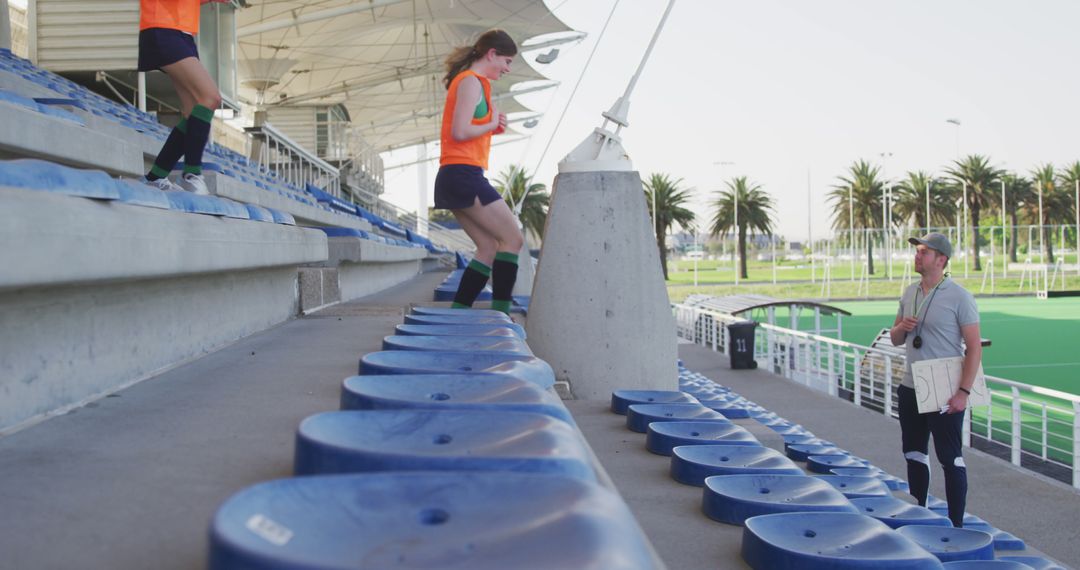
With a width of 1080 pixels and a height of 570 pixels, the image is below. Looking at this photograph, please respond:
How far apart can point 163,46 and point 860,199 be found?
7916 centimetres

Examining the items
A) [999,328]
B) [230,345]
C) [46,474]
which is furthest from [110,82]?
[999,328]

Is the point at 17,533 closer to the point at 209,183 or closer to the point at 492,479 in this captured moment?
the point at 492,479

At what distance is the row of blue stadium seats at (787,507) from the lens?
2.72 meters

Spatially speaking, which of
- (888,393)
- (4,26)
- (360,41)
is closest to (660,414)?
(888,393)

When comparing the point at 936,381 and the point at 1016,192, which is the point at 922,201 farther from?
the point at 936,381

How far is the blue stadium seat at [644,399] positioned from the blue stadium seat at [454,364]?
2729mm

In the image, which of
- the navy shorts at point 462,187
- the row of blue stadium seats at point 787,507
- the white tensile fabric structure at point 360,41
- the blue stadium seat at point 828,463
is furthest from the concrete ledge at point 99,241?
the white tensile fabric structure at point 360,41

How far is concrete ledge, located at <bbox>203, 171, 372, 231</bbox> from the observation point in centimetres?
814

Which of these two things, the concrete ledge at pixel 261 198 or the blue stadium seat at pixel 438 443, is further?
the concrete ledge at pixel 261 198

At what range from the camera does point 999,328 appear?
35.4 m

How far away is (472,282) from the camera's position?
6086mm

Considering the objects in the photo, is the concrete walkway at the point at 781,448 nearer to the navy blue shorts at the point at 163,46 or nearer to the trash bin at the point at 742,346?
the trash bin at the point at 742,346

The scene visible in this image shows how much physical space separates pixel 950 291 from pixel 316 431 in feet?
18.5

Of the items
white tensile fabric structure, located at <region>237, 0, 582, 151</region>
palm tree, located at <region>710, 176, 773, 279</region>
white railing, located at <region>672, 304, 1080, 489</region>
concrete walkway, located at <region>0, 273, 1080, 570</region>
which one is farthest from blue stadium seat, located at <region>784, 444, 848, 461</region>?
palm tree, located at <region>710, 176, 773, 279</region>
